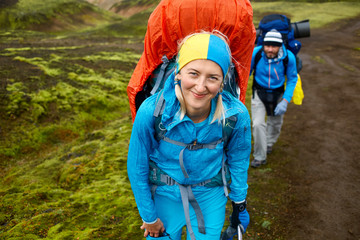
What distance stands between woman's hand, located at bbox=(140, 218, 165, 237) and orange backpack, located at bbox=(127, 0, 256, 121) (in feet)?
4.98

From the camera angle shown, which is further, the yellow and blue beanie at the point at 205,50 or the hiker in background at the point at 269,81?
the hiker in background at the point at 269,81

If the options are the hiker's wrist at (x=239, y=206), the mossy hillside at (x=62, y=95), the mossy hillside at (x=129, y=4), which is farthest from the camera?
the mossy hillside at (x=129, y=4)

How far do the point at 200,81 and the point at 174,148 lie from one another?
74cm

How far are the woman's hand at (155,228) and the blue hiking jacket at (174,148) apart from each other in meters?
0.11

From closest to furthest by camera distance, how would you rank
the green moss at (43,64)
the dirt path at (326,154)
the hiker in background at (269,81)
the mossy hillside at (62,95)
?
the dirt path at (326,154)
the hiker in background at (269,81)
the mossy hillside at (62,95)
the green moss at (43,64)

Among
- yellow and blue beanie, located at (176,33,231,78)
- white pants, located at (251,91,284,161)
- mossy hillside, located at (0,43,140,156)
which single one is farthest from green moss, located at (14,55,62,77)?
yellow and blue beanie, located at (176,33,231,78)

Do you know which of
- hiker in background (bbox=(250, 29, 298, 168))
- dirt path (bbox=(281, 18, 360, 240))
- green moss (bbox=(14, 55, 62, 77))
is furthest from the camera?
green moss (bbox=(14, 55, 62, 77))

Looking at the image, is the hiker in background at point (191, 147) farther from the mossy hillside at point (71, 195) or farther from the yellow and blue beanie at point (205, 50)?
the mossy hillside at point (71, 195)

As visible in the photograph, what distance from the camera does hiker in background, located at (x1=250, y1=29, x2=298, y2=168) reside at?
6.04m

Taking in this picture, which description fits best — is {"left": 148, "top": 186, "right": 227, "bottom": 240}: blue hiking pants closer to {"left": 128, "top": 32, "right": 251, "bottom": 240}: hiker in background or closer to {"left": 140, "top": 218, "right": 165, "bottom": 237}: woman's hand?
{"left": 128, "top": 32, "right": 251, "bottom": 240}: hiker in background

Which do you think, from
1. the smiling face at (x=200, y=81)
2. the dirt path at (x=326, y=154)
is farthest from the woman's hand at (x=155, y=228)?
the dirt path at (x=326, y=154)

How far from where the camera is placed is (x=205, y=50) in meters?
2.36

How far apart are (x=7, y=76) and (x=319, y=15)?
50.6 m

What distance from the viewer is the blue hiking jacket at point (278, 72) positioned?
6113mm
